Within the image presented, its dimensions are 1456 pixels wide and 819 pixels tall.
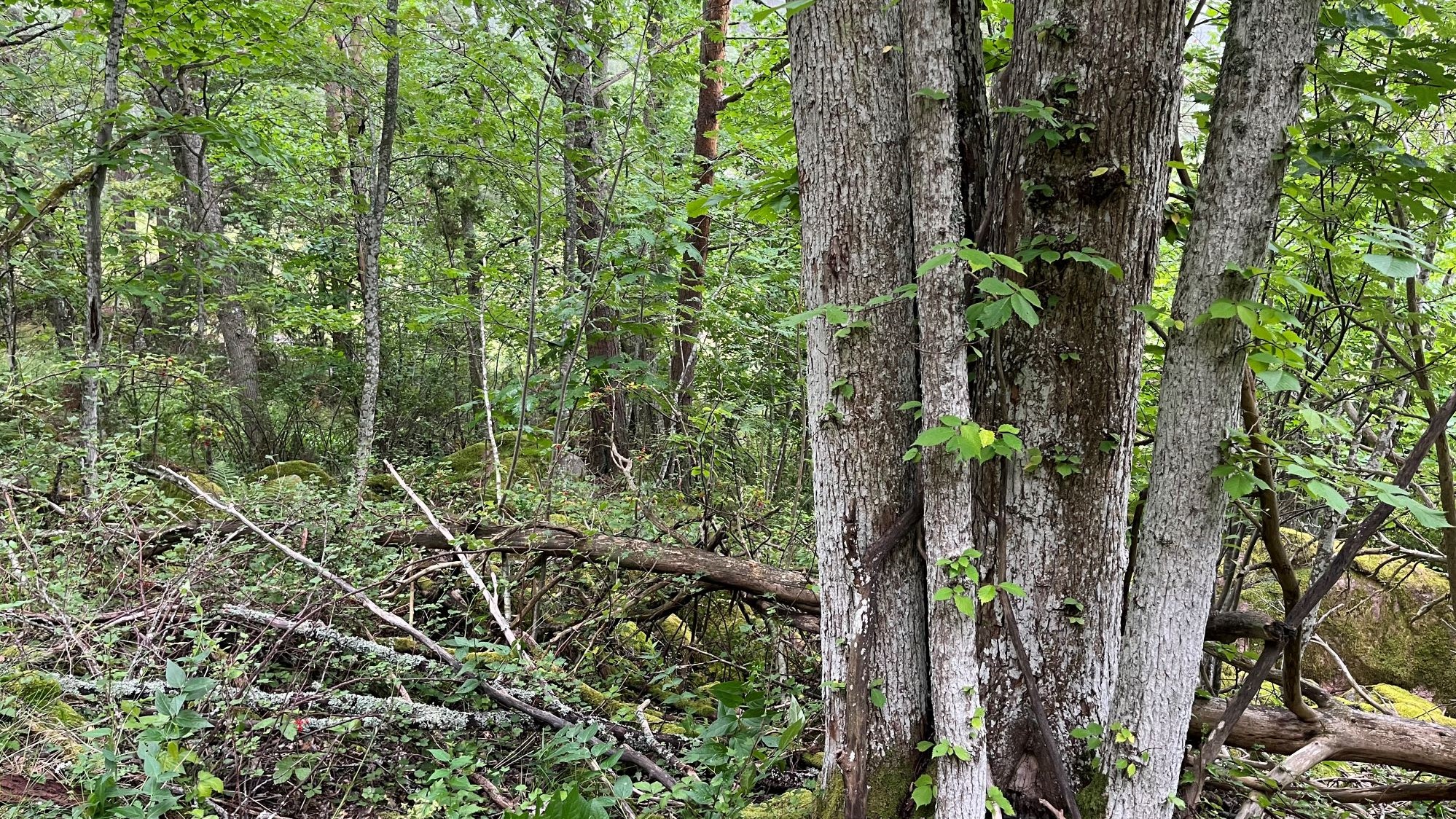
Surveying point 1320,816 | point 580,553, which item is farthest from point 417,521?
point 1320,816

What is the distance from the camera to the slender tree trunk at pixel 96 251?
14.6 ft

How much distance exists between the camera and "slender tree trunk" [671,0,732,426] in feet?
17.7

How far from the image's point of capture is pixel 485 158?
550 centimetres

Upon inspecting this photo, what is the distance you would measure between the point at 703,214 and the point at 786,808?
4011 millimetres

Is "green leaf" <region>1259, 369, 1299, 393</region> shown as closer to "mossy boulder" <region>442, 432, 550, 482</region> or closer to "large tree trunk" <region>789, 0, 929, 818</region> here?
"large tree trunk" <region>789, 0, 929, 818</region>

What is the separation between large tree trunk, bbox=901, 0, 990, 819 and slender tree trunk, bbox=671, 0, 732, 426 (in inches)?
123

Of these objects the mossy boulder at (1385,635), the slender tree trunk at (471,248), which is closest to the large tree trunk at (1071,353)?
the mossy boulder at (1385,635)

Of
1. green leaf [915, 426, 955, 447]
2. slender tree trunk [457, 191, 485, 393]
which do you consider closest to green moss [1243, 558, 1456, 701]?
green leaf [915, 426, 955, 447]

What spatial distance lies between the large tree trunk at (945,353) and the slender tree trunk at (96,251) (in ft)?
16.4

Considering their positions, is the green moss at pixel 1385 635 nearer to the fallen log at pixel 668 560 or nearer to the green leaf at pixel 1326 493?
the fallen log at pixel 668 560

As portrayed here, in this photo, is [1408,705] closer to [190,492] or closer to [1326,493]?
[1326,493]

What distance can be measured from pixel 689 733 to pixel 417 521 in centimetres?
234

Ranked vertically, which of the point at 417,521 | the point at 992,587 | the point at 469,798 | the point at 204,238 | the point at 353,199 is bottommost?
the point at 469,798

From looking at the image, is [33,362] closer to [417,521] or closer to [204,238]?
[204,238]
